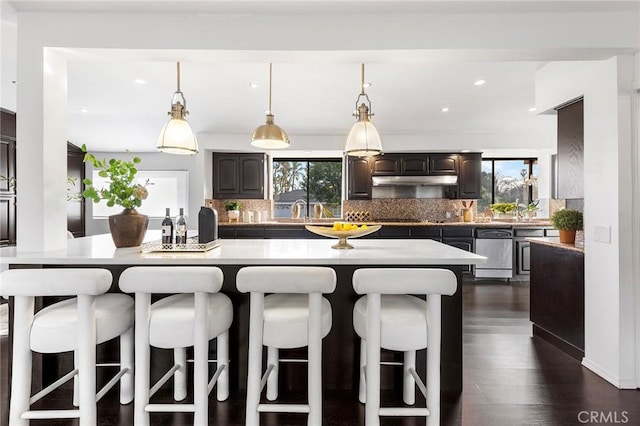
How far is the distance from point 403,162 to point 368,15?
386cm

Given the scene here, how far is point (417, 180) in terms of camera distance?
5859 millimetres

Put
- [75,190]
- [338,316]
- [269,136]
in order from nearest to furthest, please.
Answer: 1. [338,316]
2. [269,136]
3. [75,190]

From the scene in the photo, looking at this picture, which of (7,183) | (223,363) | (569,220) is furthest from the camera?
(7,183)

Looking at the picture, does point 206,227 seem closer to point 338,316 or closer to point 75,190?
point 338,316

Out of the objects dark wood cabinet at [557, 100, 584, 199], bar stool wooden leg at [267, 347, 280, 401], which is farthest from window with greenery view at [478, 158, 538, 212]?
bar stool wooden leg at [267, 347, 280, 401]

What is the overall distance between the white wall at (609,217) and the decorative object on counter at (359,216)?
150 inches

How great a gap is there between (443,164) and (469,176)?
1.67 ft

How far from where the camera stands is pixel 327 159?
6.57m

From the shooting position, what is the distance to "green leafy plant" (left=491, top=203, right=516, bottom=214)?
6152 millimetres

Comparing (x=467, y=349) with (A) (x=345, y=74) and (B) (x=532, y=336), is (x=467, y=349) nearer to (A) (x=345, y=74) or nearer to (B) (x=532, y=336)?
(B) (x=532, y=336)

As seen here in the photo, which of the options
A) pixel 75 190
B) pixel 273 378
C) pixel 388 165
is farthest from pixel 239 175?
pixel 273 378

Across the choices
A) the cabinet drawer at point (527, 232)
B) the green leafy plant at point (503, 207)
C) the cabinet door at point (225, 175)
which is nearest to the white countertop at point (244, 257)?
the cabinet door at point (225, 175)

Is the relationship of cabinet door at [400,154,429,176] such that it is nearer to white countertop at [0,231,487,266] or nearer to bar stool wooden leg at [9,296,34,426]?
white countertop at [0,231,487,266]

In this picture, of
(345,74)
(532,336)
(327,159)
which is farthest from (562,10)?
(327,159)
